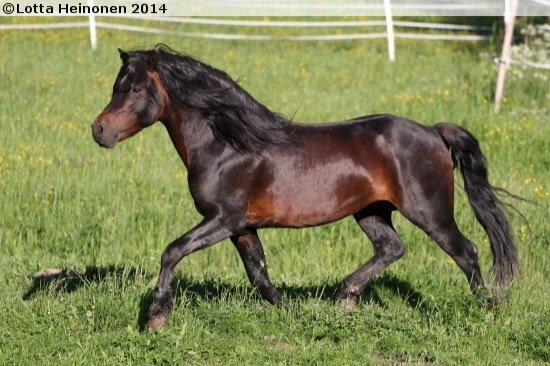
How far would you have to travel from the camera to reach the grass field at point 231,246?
6594 millimetres

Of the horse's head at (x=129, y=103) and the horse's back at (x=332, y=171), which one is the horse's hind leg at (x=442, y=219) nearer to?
the horse's back at (x=332, y=171)

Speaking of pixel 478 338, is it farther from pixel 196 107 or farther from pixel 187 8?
pixel 187 8

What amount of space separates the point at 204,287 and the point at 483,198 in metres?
2.17

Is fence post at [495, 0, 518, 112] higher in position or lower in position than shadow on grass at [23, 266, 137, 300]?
higher

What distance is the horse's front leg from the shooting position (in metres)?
6.61

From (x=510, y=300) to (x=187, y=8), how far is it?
17555mm

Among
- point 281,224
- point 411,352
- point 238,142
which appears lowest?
point 411,352

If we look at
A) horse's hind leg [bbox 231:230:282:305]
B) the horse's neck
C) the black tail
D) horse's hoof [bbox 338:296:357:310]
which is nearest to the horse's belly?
horse's hind leg [bbox 231:230:282:305]

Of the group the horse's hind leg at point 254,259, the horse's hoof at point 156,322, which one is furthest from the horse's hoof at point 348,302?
the horse's hoof at point 156,322

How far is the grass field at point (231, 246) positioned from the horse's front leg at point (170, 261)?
13 centimetres

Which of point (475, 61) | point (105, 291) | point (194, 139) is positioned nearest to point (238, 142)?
point (194, 139)

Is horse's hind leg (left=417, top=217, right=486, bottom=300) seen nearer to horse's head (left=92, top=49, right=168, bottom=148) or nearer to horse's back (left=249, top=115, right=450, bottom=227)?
horse's back (left=249, top=115, right=450, bottom=227)

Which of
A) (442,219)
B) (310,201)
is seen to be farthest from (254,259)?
(442,219)

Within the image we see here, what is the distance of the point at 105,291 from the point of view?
7.33 meters
